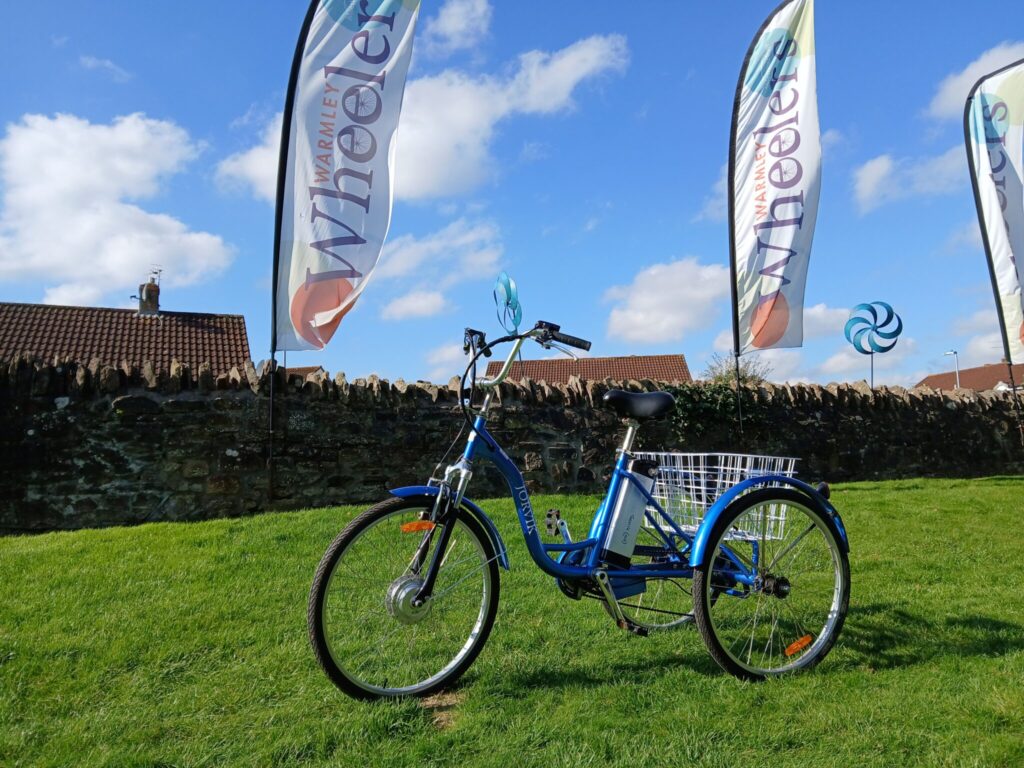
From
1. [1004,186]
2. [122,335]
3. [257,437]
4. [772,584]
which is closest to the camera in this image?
[772,584]

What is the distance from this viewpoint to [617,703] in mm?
2643

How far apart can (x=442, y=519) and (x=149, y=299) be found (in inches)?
836

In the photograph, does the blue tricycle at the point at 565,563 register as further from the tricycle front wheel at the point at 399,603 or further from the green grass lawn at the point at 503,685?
the green grass lawn at the point at 503,685

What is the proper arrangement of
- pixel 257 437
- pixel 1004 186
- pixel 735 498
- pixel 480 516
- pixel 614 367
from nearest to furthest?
pixel 480 516
pixel 735 498
pixel 257 437
pixel 1004 186
pixel 614 367

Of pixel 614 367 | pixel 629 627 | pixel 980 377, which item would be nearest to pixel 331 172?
pixel 629 627

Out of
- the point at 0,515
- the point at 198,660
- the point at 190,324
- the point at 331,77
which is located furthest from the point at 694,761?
the point at 190,324

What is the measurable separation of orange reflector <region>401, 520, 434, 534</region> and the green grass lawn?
592mm

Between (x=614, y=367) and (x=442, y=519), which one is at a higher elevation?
(x=614, y=367)

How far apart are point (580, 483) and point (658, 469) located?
487 cm

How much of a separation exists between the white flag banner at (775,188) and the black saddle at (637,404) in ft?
20.4

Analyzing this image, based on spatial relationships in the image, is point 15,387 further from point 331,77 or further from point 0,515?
point 331,77

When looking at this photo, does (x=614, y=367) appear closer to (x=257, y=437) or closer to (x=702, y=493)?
(x=257, y=437)

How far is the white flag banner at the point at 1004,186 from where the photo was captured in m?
11.0

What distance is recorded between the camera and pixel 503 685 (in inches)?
110
